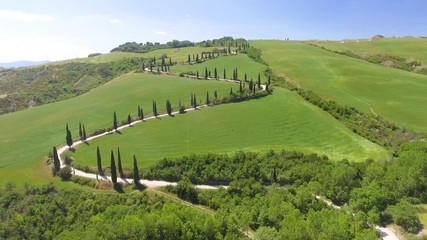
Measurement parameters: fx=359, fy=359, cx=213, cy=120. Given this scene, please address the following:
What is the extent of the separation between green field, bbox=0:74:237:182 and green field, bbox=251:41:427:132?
38679 millimetres

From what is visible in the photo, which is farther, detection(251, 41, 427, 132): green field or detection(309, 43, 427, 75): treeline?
detection(309, 43, 427, 75): treeline

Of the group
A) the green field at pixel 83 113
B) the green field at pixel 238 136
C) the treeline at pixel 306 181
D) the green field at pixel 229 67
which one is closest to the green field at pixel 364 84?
the green field at pixel 229 67

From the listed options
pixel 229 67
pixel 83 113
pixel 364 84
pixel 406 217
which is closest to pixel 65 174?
pixel 83 113

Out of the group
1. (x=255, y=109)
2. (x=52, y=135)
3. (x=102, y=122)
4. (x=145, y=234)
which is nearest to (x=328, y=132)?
(x=255, y=109)

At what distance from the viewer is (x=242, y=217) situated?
53.3 metres

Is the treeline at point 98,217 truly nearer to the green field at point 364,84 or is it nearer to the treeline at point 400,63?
the green field at point 364,84

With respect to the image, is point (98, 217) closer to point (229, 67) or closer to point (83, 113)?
point (83, 113)

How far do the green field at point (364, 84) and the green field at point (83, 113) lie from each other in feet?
127

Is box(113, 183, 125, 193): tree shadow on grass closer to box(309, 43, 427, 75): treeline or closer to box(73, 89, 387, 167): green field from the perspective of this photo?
box(73, 89, 387, 167): green field

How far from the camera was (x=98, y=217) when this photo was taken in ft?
184

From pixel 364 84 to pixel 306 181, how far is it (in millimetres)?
86818

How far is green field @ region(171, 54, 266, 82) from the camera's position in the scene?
16600 centimetres

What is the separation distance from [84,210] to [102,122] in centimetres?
4850

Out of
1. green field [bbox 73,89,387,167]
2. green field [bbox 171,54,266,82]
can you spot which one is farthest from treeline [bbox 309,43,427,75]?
green field [bbox 73,89,387,167]
